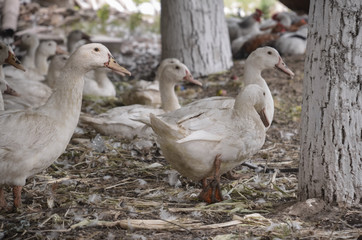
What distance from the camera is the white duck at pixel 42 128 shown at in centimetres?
389

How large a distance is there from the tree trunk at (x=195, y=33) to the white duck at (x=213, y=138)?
4.67m

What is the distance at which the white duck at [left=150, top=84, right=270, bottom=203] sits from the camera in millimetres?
4215

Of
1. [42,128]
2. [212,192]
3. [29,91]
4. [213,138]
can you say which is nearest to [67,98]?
[42,128]

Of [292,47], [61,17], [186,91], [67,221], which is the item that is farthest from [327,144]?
[61,17]

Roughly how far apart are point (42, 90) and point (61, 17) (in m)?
7.98

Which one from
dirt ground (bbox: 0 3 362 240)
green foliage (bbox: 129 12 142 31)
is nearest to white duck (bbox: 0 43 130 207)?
dirt ground (bbox: 0 3 362 240)

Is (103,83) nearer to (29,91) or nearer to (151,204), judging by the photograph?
(29,91)

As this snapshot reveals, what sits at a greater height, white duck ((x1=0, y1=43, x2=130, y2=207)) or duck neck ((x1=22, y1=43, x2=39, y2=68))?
white duck ((x1=0, y1=43, x2=130, y2=207))

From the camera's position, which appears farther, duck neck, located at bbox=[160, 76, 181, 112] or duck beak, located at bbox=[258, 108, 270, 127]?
duck neck, located at bbox=[160, 76, 181, 112]

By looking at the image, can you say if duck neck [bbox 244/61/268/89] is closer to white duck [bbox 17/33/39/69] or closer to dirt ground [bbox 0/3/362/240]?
dirt ground [bbox 0/3/362/240]

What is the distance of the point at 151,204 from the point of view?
13.4ft

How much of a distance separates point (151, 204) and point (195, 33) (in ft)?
18.1

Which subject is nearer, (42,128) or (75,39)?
(42,128)

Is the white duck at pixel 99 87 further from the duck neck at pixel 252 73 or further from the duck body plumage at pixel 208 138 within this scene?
the duck body plumage at pixel 208 138
